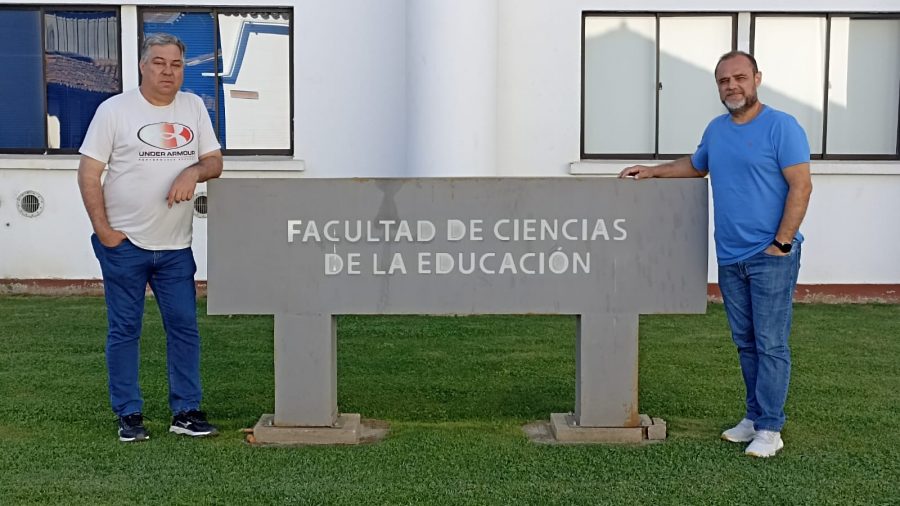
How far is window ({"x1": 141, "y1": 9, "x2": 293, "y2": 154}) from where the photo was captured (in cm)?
921

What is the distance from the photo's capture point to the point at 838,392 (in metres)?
5.68

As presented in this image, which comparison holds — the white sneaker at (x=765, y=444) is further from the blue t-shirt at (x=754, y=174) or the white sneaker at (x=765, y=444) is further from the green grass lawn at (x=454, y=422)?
the blue t-shirt at (x=754, y=174)

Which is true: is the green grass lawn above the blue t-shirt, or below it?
below

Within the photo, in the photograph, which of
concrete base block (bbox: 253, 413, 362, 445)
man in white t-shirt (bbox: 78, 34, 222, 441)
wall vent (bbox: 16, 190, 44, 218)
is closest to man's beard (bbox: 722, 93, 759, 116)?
concrete base block (bbox: 253, 413, 362, 445)

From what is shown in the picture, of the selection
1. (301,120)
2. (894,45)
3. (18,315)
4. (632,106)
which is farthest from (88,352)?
(894,45)

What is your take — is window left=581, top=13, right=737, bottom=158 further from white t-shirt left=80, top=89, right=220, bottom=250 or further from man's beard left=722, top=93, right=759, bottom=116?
white t-shirt left=80, top=89, right=220, bottom=250

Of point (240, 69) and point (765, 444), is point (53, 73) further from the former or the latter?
point (765, 444)

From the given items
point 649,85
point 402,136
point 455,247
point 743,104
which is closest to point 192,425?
point 455,247

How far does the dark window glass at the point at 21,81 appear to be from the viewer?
9211mm

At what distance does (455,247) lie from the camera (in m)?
4.67

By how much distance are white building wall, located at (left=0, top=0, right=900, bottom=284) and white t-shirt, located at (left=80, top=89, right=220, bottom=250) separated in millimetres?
4375

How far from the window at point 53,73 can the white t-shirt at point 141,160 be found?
16.4ft

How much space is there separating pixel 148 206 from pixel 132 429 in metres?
1.06

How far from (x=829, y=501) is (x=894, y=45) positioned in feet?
22.2
